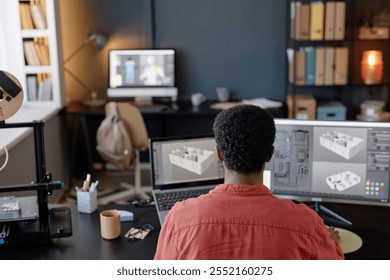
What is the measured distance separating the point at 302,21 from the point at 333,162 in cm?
281

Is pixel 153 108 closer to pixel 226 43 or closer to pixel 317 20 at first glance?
pixel 226 43

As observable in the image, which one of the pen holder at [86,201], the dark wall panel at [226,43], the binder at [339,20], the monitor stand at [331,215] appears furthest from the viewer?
the dark wall panel at [226,43]

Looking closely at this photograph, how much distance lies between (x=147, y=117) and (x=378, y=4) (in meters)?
2.35

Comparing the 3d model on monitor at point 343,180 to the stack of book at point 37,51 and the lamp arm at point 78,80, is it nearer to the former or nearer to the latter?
the stack of book at point 37,51

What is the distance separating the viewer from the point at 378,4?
5043mm

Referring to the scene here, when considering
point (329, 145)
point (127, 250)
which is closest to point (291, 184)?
point (329, 145)

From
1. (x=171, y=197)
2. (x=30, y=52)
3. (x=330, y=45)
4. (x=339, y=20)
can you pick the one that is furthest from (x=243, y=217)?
(x=330, y=45)

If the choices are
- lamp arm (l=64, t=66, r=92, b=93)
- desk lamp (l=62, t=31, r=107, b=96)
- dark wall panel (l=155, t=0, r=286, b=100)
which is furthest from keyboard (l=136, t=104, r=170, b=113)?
lamp arm (l=64, t=66, r=92, b=93)

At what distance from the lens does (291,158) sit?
2326 mm

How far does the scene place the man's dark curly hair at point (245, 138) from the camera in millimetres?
1413

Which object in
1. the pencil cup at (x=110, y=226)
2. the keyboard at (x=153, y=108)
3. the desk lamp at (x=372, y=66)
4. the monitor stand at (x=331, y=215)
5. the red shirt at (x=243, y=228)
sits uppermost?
the desk lamp at (x=372, y=66)

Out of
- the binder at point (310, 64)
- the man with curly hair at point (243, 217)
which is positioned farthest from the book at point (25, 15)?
the man with curly hair at point (243, 217)

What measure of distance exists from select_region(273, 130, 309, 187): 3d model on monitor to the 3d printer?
87 centimetres

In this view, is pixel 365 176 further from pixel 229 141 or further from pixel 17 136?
pixel 17 136
